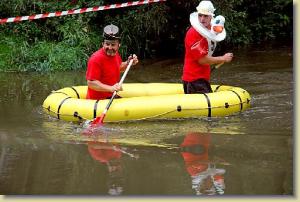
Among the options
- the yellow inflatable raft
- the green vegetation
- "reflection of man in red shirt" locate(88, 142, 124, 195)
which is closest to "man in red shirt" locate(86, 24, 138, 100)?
the yellow inflatable raft

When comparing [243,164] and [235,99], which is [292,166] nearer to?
[243,164]

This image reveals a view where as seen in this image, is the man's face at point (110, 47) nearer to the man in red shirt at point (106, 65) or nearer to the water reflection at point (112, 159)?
the man in red shirt at point (106, 65)

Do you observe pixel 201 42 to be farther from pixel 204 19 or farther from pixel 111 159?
pixel 111 159

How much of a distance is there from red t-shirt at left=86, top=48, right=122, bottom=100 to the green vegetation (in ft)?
15.3

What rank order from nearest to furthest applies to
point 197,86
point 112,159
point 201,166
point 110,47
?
1. point 201,166
2. point 112,159
3. point 110,47
4. point 197,86

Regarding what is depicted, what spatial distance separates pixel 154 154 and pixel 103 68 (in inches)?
64.7

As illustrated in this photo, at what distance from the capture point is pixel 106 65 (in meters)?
6.32

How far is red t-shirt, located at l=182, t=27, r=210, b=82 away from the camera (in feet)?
20.7

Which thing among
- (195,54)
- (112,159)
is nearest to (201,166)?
(112,159)

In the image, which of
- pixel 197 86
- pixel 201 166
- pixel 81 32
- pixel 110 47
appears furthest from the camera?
pixel 81 32

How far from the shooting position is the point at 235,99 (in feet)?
21.6

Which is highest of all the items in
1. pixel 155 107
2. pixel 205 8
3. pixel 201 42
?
pixel 205 8

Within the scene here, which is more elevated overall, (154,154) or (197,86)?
(197,86)

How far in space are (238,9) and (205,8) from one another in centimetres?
817
